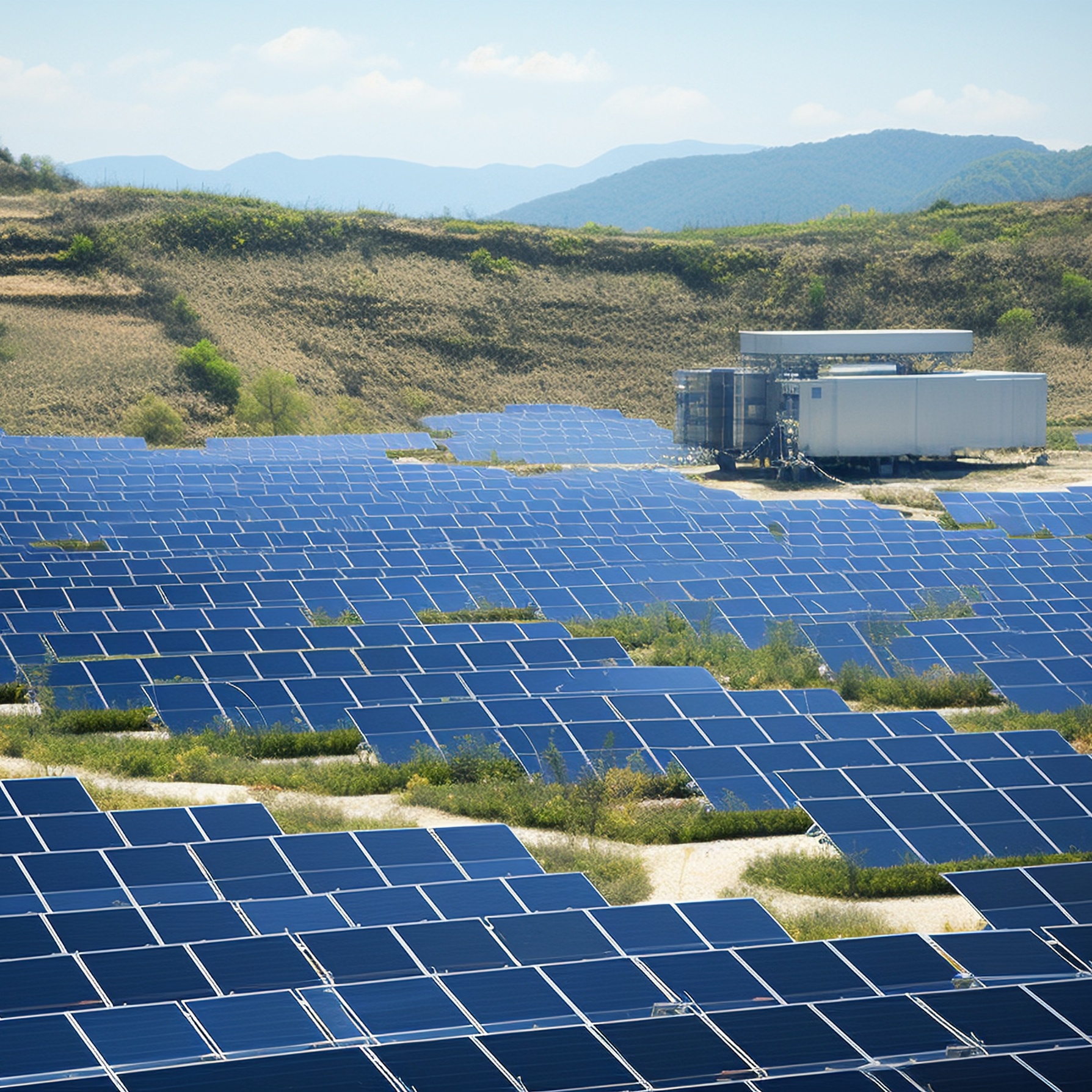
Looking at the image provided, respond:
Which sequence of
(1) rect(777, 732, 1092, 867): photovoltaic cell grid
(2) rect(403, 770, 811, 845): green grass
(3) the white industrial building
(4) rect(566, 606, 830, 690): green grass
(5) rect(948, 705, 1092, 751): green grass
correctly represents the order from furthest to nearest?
(3) the white industrial building, (4) rect(566, 606, 830, 690): green grass, (5) rect(948, 705, 1092, 751): green grass, (2) rect(403, 770, 811, 845): green grass, (1) rect(777, 732, 1092, 867): photovoltaic cell grid

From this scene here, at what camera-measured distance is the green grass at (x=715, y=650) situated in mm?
21922

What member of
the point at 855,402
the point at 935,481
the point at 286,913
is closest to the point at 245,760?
the point at 286,913

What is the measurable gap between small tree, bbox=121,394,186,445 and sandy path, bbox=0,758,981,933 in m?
43.9

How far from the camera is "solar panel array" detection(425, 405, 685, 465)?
54.8 m

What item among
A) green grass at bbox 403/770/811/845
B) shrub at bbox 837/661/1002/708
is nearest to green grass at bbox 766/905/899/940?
green grass at bbox 403/770/811/845

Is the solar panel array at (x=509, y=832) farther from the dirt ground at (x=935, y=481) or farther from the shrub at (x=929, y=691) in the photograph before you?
the dirt ground at (x=935, y=481)

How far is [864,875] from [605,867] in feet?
9.09

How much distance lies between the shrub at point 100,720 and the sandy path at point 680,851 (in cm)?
117

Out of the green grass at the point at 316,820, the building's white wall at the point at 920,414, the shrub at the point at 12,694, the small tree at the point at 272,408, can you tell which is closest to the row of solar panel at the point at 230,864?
the green grass at the point at 316,820

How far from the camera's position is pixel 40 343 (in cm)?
6638

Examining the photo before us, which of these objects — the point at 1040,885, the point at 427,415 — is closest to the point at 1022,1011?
the point at 1040,885

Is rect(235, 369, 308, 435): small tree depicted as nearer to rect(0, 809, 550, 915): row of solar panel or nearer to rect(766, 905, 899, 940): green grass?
rect(0, 809, 550, 915): row of solar panel

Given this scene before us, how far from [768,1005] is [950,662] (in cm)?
1344

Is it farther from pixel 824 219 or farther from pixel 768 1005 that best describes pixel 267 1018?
pixel 824 219
